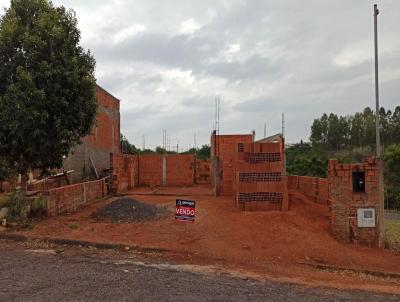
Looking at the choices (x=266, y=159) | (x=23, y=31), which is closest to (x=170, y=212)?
(x=266, y=159)

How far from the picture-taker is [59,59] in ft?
40.9

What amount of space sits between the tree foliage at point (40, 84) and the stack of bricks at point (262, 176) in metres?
5.04

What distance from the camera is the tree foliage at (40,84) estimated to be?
11.8m

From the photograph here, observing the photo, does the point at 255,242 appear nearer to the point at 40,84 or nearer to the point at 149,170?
the point at 40,84

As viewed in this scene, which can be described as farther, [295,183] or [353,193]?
[295,183]

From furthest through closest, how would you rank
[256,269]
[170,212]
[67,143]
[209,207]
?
[209,207] → [170,212] → [67,143] → [256,269]

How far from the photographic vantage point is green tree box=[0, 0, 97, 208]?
11.8 m

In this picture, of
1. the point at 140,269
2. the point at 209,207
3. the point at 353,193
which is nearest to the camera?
the point at 140,269

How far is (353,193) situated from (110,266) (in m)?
6.87

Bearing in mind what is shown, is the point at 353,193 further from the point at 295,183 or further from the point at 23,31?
the point at 23,31

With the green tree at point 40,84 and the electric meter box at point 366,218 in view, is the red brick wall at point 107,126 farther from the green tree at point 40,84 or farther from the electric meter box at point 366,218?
the electric meter box at point 366,218

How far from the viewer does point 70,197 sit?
588 inches

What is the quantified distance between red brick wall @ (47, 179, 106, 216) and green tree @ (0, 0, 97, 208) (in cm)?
102

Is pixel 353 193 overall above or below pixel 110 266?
above
